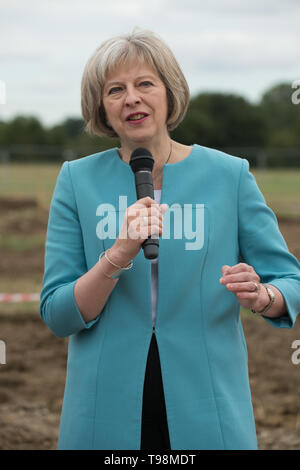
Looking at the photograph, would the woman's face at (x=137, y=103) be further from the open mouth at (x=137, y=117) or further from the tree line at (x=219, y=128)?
the tree line at (x=219, y=128)

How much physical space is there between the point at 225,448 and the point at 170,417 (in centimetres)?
20

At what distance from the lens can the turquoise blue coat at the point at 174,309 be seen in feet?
6.42

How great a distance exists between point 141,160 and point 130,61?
0.33 m

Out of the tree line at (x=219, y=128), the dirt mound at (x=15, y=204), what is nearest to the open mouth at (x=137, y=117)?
the dirt mound at (x=15, y=204)

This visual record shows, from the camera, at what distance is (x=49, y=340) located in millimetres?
7164

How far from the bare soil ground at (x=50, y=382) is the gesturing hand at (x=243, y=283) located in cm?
298

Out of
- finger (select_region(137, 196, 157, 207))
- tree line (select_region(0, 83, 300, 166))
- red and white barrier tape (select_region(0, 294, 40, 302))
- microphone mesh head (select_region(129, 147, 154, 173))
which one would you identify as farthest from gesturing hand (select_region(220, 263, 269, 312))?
tree line (select_region(0, 83, 300, 166))

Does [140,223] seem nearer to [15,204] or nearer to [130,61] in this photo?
[130,61]

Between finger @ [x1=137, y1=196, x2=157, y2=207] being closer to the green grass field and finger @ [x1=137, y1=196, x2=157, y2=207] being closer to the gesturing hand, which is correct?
the gesturing hand

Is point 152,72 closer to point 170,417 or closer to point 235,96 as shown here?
point 170,417

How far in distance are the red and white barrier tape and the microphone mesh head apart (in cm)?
→ 687

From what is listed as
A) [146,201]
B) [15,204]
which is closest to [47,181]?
[15,204]

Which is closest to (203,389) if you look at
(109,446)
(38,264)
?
(109,446)

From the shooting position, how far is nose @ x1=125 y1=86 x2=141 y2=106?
200 cm
